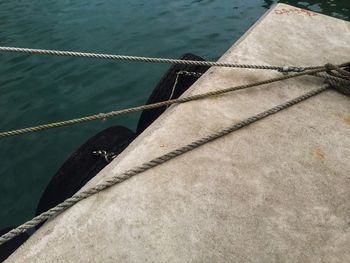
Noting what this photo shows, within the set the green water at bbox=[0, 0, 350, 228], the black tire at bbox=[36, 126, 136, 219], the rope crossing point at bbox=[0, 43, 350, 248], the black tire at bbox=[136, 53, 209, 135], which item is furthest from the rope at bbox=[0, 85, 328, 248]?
the green water at bbox=[0, 0, 350, 228]

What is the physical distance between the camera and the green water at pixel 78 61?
16.6 feet

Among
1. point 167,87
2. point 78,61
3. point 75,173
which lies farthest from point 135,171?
point 78,61

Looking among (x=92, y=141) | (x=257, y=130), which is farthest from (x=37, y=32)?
(x=257, y=130)

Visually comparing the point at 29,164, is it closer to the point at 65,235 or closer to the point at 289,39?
the point at 65,235

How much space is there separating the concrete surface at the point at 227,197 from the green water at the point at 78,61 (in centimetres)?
283

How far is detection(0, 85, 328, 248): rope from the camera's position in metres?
1.91

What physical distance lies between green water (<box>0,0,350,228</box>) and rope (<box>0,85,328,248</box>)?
2672 mm

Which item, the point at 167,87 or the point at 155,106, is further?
the point at 167,87

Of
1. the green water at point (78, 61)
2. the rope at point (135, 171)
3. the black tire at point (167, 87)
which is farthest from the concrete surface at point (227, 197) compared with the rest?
the green water at point (78, 61)

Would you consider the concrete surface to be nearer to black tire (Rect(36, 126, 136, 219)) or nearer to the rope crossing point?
the rope crossing point

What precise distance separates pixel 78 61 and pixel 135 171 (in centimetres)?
625

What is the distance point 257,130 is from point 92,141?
1868mm

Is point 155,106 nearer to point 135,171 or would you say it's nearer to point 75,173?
point 135,171

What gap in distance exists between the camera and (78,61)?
25.6ft
